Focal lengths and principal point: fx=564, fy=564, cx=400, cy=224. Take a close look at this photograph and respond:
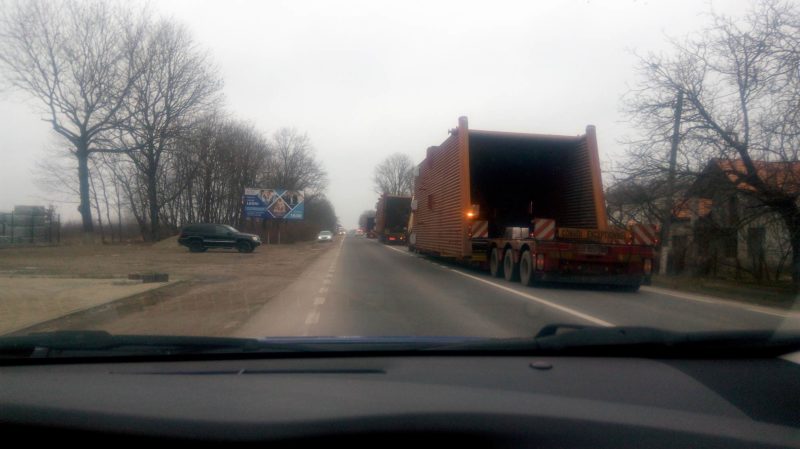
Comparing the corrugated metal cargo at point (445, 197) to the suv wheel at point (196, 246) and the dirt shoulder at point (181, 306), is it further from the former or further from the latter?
the suv wheel at point (196, 246)

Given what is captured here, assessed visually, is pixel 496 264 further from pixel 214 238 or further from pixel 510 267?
pixel 214 238

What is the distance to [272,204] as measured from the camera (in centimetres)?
4394

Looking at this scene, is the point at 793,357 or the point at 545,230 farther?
the point at 545,230

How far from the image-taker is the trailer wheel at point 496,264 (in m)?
16.2

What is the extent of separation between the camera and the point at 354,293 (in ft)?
38.4

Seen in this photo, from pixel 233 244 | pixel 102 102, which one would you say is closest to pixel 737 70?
pixel 233 244

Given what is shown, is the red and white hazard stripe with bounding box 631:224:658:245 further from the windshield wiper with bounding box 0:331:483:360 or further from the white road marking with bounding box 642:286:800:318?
the windshield wiper with bounding box 0:331:483:360

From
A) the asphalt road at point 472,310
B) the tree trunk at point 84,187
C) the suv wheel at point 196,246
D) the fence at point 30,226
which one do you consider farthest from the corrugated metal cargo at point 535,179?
the fence at point 30,226

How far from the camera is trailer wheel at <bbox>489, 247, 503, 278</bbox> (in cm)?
1616

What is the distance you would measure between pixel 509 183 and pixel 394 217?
94.7 feet

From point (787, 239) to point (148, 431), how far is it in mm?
19636

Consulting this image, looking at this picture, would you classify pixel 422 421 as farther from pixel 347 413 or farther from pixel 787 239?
pixel 787 239

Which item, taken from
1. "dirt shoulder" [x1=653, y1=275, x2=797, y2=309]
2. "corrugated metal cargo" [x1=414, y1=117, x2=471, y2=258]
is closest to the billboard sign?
"corrugated metal cargo" [x1=414, y1=117, x2=471, y2=258]

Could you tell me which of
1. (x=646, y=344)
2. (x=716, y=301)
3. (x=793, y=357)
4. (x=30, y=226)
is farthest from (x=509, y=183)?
(x=30, y=226)
